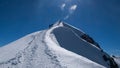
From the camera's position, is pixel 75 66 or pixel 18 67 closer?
pixel 75 66

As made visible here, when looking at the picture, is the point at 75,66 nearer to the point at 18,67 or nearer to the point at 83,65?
→ the point at 83,65

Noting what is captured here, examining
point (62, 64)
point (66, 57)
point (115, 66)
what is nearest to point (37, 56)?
point (66, 57)

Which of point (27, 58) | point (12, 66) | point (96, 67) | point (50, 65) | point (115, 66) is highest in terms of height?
point (115, 66)

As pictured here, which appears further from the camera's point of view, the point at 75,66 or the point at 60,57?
the point at 60,57

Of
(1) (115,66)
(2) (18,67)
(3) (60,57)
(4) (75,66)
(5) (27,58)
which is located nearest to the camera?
(4) (75,66)

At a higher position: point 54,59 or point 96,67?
point 54,59

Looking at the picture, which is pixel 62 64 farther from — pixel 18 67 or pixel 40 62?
pixel 18 67

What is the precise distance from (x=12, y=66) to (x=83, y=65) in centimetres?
933

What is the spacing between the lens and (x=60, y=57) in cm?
2219

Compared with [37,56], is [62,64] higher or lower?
lower

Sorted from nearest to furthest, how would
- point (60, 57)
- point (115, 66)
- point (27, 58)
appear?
point (60, 57)
point (27, 58)
point (115, 66)

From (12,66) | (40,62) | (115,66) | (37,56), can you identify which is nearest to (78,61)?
(40,62)

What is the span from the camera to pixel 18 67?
2031cm

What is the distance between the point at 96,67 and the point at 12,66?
10.9 metres
